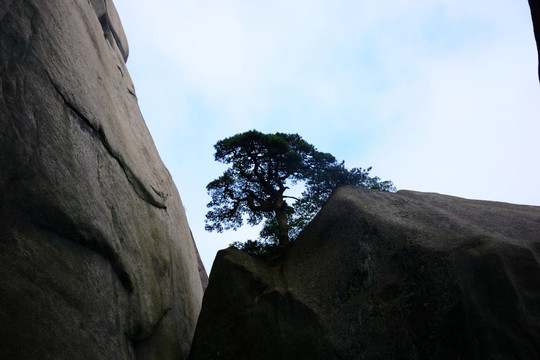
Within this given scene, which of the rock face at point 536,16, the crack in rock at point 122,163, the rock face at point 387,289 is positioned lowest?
the rock face at point 387,289

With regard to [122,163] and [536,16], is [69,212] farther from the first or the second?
[536,16]

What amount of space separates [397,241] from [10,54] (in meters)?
9.17

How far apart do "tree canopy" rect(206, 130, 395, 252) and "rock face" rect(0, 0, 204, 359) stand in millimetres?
6377

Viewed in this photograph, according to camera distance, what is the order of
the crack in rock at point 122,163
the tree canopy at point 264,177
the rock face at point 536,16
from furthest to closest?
the tree canopy at point 264,177 → the rock face at point 536,16 → the crack in rock at point 122,163

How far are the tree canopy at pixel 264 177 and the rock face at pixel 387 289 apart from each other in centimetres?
519

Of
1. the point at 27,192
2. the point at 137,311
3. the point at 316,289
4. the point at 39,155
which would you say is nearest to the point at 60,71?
the point at 39,155

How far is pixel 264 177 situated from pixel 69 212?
35.0 feet

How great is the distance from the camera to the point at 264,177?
16922 mm

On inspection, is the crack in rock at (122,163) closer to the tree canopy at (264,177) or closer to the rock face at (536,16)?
the tree canopy at (264,177)

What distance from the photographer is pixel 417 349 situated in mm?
8414

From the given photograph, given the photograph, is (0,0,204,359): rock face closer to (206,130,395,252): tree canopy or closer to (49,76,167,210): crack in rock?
(49,76,167,210): crack in rock

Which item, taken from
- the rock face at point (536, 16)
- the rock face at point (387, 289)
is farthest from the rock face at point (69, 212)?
the rock face at point (536, 16)

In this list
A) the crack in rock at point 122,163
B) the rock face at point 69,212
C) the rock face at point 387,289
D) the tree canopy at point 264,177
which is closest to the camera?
the rock face at point 69,212

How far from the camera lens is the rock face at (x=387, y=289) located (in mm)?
8273
